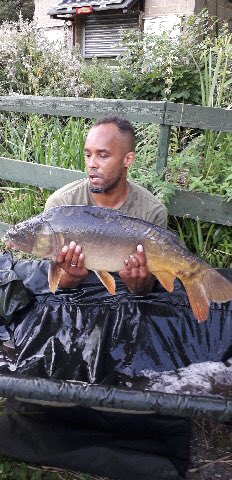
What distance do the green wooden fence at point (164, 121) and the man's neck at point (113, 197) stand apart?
81 centimetres

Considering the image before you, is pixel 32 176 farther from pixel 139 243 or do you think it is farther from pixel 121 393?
pixel 121 393

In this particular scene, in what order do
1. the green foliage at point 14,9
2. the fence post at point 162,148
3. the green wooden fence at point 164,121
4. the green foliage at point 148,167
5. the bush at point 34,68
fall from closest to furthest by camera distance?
1. the green wooden fence at point 164,121
2. the green foliage at point 148,167
3. the fence post at point 162,148
4. the bush at point 34,68
5. the green foliage at point 14,9

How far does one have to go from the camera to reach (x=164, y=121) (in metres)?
3.50

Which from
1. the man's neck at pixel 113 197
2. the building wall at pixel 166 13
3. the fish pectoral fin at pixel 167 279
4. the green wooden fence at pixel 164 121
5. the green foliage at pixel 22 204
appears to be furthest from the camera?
the building wall at pixel 166 13

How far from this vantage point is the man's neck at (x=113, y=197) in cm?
268

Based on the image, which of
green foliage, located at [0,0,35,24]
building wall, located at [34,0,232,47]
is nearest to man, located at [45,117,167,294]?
building wall, located at [34,0,232,47]

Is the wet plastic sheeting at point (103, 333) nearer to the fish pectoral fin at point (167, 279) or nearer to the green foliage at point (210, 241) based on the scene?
the fish pectoral fin at point (167, 279)

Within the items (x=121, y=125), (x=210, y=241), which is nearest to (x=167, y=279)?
(x=121, y=125)

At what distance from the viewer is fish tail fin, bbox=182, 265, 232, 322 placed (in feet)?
7.06

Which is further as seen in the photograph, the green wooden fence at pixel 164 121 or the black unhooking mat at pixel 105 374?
the green wooden fence at pixel 164 121

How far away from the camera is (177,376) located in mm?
2512

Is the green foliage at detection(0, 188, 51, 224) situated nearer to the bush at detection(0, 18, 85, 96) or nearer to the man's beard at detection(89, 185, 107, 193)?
the bush at detection(0, 18, 85, 96)

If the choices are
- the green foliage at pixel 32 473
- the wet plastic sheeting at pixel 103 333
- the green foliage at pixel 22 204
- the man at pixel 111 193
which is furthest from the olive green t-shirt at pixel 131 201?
the green foliage at pixel 22 204

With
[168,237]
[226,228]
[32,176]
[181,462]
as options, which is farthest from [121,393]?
[32,176]
